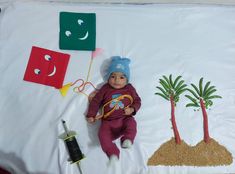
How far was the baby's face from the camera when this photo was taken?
1.35 metres

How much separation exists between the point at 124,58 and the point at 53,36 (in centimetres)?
37

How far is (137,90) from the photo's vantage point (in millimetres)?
1459

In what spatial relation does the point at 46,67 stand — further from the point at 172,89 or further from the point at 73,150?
the point at 172,89

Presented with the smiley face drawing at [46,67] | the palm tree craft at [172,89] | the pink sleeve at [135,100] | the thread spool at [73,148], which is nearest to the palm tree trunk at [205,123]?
the palm tree craft at [172,89]

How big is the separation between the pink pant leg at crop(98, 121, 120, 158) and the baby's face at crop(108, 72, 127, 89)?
0.17 meters

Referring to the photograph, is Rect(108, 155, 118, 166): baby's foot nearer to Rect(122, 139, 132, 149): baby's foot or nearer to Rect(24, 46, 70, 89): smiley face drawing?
Rect(122, 139, 132, 149): baby's foot

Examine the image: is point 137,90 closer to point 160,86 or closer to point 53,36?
point 160,86

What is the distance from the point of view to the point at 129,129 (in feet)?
4.38

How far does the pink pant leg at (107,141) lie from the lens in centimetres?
131

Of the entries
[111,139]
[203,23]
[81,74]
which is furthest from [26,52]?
[203,23]

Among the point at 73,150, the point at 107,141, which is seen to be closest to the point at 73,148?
the point at 73,150

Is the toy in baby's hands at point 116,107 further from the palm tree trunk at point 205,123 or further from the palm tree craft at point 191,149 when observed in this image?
the palm tree trunk at point 205,123

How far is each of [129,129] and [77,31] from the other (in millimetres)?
546

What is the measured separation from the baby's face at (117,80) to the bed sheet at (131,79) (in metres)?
0.11
